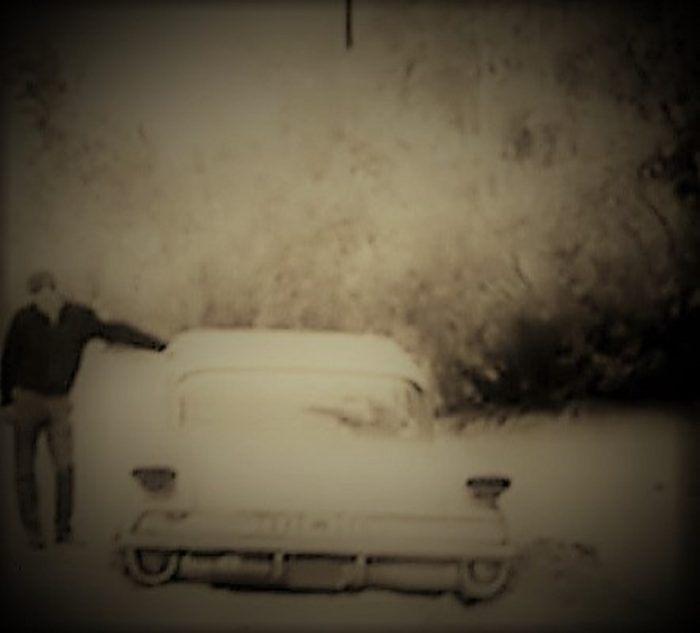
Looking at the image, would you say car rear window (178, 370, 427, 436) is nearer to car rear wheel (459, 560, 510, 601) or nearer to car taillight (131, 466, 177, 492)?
car taillight (131, 466, 177, 492)

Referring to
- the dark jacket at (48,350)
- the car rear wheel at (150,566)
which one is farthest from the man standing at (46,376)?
the car rear wheel at (150,566)

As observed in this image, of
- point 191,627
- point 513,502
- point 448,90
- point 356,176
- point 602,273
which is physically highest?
point 448,90

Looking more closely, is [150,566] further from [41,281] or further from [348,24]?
[348,24]

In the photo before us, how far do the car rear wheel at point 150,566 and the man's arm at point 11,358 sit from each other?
0.45 meters

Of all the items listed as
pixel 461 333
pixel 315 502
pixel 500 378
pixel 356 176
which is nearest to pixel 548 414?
pixel 500 378

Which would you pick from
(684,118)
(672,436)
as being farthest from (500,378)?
(684,118)

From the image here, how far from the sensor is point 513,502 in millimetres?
1784

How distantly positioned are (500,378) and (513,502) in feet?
0.90

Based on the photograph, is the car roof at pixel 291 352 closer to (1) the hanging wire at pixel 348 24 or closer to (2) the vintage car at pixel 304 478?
(2) the vintage car at pixel 304 478

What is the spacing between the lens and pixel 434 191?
5.88 ft

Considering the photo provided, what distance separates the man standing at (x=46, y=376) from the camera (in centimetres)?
180

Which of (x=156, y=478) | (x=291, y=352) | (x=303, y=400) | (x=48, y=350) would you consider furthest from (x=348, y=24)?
(x=156, y=478)

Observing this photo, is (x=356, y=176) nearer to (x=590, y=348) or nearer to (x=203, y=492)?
(x=590, y=348)

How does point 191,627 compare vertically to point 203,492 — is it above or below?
below
